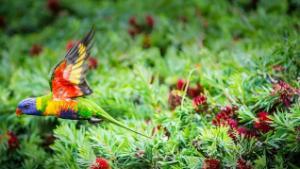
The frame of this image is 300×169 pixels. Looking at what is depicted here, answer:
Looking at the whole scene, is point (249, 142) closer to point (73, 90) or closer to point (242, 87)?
point (242, 87)

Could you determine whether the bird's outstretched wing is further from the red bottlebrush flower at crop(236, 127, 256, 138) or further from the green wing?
the red bottlebrush flower at crop(236, 127, 256, 138)

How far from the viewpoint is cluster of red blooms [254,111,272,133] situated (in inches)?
51.1

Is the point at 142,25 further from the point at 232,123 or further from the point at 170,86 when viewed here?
the point at 232,123

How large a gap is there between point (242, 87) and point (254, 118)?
21 cm

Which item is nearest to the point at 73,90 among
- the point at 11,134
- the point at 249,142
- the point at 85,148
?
the point at 85,148

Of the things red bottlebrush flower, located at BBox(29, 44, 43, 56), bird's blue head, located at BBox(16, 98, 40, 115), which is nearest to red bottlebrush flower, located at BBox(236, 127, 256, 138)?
bird's blue head, located at BBox(16, 98, 40, 115)

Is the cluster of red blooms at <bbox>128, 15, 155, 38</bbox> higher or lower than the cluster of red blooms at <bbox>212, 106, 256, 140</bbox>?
higher

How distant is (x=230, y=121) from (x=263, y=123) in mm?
111

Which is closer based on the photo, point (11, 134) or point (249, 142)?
point (249, 142)

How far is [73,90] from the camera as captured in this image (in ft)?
4.64

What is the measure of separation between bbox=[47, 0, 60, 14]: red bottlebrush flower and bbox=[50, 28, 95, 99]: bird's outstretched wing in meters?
1.55

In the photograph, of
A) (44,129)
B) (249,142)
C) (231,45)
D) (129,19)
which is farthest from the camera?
(129,19)

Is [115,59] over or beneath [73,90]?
over

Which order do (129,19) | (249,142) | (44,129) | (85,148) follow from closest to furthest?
(249,142), (85,148), (44,129), (129,19)
